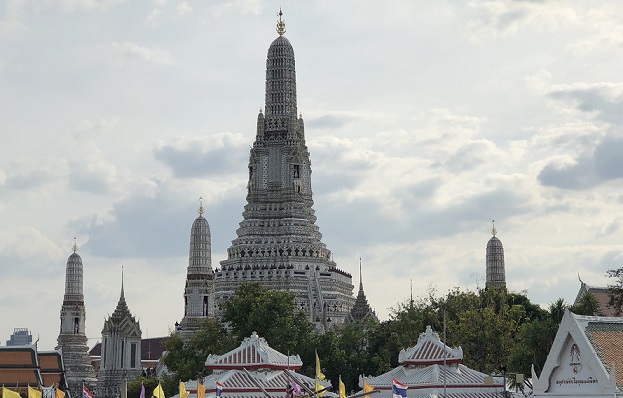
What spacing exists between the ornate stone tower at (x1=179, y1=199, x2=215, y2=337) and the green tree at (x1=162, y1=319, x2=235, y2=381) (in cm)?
3213

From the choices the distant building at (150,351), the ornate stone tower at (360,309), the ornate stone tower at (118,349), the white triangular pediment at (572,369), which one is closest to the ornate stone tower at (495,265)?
the ornate stone tower at (360,309)

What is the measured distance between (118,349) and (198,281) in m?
19.3

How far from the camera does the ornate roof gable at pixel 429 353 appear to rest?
5944 cm

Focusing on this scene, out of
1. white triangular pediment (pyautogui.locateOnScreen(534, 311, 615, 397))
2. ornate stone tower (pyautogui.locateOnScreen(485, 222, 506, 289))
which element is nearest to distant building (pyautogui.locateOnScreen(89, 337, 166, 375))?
ornate stone tower (pyautogui.locateOnScreen(485, 222, 506, 289))

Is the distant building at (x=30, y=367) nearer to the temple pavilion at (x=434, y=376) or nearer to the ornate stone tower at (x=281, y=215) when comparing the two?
the ornate stone tower at (x=281, y=215)

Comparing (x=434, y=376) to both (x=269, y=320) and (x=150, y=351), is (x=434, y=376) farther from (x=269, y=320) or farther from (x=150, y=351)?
(x=150, y=351)

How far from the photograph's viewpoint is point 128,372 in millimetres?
138250

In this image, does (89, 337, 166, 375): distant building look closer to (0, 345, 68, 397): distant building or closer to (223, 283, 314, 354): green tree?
(0, 345, 68, 397): distant building

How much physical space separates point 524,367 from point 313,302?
204 feet

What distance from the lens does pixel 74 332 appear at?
475 ft

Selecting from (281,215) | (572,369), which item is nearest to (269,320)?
(281,215)

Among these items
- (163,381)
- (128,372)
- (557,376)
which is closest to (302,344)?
(163,381)

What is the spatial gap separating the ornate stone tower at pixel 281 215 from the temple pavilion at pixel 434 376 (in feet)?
207

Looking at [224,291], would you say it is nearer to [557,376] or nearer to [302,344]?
[302,344]
